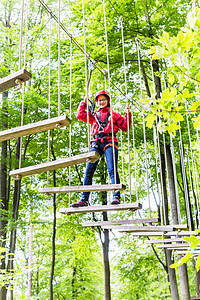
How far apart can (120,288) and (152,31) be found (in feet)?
30.7

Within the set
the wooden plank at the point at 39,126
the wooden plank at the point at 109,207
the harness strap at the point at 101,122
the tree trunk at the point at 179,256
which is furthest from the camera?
the tree trunk at the point at 179,256

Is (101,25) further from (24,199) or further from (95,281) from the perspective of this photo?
(95,281)

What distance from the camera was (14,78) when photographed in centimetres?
193

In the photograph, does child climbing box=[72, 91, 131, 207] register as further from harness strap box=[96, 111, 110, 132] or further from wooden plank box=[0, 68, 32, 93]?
wooden plank box=[0, 68, 32, 93]

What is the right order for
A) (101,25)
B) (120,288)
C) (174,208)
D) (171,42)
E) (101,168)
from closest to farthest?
(171,42), (174,208), (101,25), (101,168), (120,288)

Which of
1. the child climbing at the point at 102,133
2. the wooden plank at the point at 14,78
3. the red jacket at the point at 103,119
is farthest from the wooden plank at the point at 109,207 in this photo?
the wooden plank at the point at 14,78

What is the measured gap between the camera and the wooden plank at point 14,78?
189 cm

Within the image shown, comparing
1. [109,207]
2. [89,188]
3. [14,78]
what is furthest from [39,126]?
[109,207]

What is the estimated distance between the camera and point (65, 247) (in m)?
12.3

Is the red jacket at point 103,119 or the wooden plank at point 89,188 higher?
the red jacket at point 103,119

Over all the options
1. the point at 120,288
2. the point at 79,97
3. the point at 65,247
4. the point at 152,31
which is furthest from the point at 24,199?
the point at 152,31

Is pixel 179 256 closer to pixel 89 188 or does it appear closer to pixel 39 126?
pixel 89 188

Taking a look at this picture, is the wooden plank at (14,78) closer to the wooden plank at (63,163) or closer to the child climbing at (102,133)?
the wooden plank at (63,163)

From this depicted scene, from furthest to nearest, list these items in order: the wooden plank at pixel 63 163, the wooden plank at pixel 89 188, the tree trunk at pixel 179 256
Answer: the tree trunk at pixel 179 256, the wooden plank at pixel 89 188, the wooden plank at pixel 63 163
